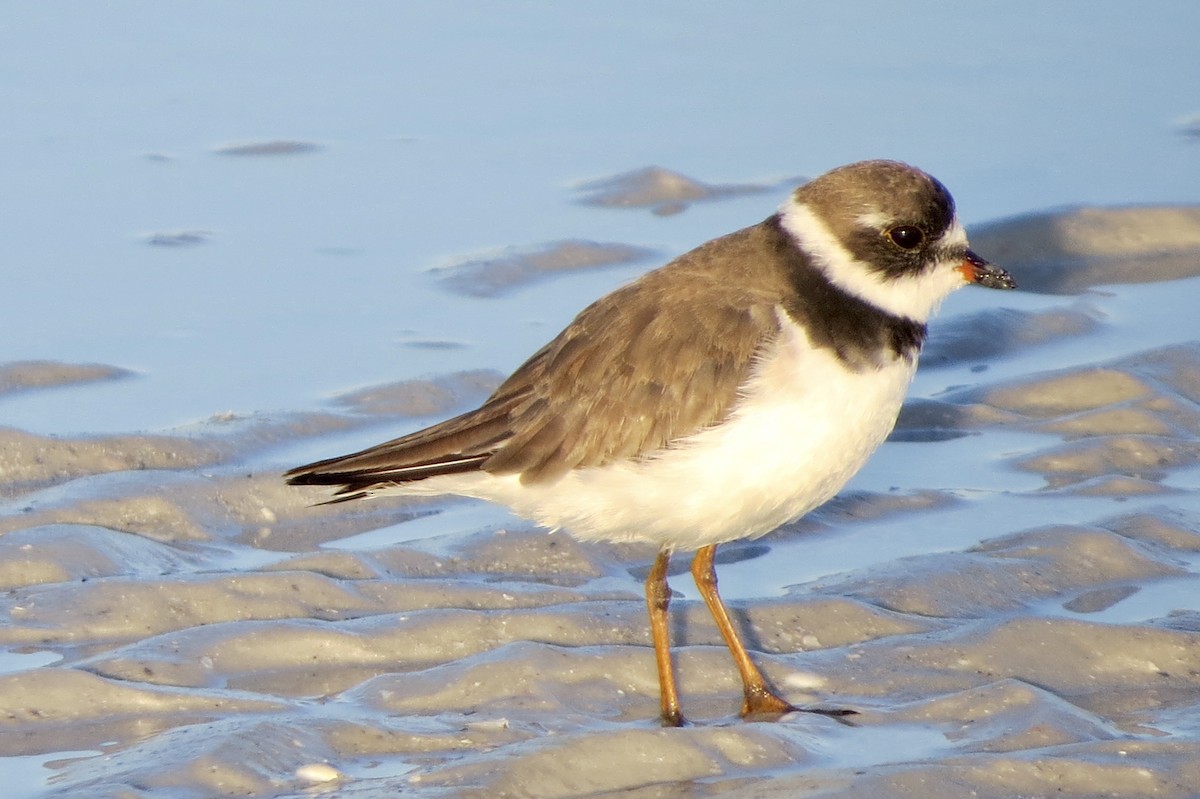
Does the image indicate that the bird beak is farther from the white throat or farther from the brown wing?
the brown wing

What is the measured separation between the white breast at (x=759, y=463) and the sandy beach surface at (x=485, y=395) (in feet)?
1.91

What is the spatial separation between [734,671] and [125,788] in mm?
2154

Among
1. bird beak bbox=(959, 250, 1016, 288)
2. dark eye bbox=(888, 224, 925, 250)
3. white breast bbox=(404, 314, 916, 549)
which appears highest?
dark eye bbox=(888, 224, 925, 250)

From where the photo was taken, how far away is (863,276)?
5.84 metres

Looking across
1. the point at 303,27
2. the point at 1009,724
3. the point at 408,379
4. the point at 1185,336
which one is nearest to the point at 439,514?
the point at 408,379

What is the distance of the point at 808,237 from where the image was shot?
5.92m

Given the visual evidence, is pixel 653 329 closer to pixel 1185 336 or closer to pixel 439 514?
pixel 439 514

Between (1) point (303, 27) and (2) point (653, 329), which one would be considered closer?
(2) point (653, 329)

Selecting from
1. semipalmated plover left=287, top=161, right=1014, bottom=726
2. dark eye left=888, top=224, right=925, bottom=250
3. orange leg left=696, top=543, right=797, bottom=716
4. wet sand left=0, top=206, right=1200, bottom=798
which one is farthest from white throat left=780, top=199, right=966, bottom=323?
wet sand left=0, top=206, right=1200, bottom=798

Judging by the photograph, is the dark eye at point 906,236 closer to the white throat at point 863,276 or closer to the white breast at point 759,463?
the white throat at point 863,276

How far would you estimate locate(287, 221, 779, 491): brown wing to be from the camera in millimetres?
5750

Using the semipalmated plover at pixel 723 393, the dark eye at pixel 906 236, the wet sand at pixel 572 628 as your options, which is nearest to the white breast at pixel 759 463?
the semipalmated plover at pixel 723 393

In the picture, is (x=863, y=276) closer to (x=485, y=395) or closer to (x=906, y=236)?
(x=906, y=236)

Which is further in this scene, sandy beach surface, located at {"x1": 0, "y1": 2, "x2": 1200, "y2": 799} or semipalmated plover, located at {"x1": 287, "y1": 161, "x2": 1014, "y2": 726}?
semipalmated plover, located at {"x1": 287, "y1": 161, "x2": 1014, "y2": 726}
